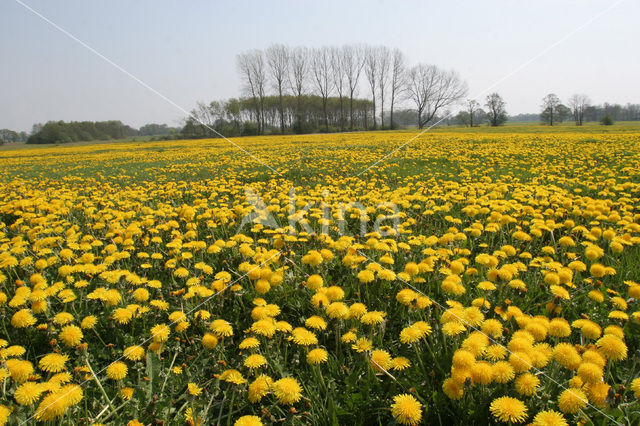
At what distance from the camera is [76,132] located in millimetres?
70438

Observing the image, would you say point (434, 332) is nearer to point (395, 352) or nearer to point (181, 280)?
point (395, 352)

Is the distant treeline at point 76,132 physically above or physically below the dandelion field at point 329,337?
above

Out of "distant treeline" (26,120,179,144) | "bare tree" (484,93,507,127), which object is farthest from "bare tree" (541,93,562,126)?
"distant treeline" (26,120,179,144)

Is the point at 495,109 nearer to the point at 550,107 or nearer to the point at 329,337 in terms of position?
the point at 550,107

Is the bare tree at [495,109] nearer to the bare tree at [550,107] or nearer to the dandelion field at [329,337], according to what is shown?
the bare tree at [550,107]

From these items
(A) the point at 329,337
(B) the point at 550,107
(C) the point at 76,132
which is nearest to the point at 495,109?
(B) the point at 550,107

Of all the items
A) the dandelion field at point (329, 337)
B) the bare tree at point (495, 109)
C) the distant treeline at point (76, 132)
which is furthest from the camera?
the bare tree at point (495, 109)

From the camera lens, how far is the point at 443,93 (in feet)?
73.6

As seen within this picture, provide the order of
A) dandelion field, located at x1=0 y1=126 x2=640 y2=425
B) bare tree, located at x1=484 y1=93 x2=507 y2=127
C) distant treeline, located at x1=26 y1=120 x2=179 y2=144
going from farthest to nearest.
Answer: bare tree, located at x1=484 y1=93 x2=507 y2=127 < distant treeline, located at x1=26 y1=120 x2=179 y2=144 < dandelion field, located at x1=0 y1=126 x2=640 y2=425

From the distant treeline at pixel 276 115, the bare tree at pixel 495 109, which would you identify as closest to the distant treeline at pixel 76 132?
the distant treeline at pixel 276 115

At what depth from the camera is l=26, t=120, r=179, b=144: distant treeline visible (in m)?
67.2

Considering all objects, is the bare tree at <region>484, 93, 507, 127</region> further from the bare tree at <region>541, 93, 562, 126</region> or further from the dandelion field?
the dandelion field

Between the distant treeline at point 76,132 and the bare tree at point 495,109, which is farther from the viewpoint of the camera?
the bare tree at point 495,109

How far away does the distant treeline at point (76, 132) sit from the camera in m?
67.2
